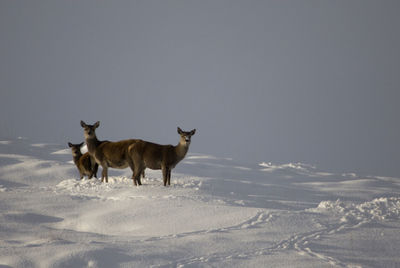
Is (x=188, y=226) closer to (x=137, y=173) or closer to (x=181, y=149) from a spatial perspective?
(x=181, y=149)

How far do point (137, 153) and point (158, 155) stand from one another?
24.9 inches

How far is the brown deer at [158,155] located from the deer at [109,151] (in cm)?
23

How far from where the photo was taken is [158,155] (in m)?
13.0

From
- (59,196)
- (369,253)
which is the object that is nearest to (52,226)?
(59,196)

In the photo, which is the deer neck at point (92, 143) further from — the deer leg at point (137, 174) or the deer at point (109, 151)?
the deer leg at point (137, 174)

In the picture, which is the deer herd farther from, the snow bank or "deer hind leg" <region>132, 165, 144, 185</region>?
the snow bank

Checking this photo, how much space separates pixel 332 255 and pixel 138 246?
3.41 meters

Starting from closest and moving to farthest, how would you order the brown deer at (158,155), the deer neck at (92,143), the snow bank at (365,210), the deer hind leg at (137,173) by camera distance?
the snow bank at (365,210)
the brown deer at (158,155)
the deer hind leg at (137,173)
the deer neck at (92,143)

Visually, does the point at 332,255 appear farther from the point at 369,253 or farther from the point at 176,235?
the point at 176,235

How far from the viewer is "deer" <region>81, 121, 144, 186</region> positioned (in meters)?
13.3

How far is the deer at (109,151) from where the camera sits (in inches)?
525

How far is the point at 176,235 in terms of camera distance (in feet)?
28.5

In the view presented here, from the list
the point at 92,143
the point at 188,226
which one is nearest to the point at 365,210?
the point at 188,226

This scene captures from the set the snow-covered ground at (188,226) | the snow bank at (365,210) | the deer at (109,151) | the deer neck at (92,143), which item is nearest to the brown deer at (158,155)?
the deer at (109,151)
